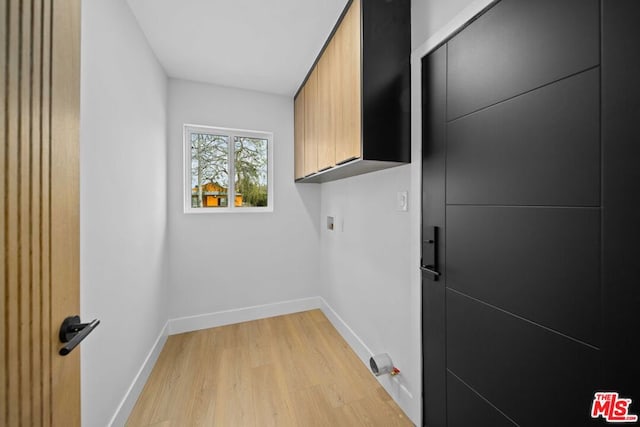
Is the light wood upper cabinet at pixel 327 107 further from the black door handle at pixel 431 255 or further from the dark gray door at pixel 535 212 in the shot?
the black door handle at pixel 431 255

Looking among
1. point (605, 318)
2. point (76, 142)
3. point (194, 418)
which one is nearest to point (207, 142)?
point (76, 142)

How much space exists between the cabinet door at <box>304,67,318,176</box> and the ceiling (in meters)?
0.17

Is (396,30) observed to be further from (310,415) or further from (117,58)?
(310,415)

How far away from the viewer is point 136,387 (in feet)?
5.50

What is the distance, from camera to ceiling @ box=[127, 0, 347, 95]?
5.41 ft

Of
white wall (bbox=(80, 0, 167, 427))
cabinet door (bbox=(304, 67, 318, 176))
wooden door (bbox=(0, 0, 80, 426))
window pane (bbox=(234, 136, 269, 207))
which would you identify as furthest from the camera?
window pane (bbox=(234, 136, 269, 207))

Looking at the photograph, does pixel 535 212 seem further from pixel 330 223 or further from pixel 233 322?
pixel 233 322

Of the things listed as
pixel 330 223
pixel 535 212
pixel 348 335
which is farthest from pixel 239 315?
pixel 535 212

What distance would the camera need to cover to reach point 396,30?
1.49 metres

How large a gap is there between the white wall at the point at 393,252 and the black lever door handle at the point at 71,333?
1483 millimetres

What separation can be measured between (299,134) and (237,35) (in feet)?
3.40

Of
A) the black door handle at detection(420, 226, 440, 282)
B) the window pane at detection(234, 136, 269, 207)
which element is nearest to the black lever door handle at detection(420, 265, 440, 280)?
the black door handle at detection(420, 226, 440, 282)

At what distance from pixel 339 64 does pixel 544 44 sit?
1.16 m

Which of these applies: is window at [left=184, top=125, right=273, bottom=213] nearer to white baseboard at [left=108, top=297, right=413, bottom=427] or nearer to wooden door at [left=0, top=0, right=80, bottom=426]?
white baseboard at [left=108, top=297, right=413, bottom=427]
